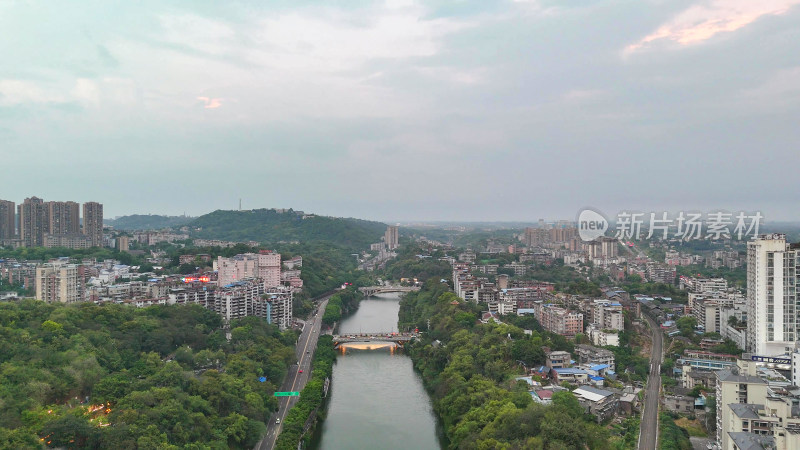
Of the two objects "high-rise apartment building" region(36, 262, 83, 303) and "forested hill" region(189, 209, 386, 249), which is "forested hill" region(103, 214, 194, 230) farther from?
"high-rise apartment building" region(36, 262, 83, 303)

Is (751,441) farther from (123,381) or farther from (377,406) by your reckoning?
(123,381)

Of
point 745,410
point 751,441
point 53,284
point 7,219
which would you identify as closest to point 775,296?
point 745,410

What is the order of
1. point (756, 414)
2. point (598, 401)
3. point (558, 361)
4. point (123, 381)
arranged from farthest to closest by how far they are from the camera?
point (558, 361), point (598, 401), point (123, 381), point (756, 414)

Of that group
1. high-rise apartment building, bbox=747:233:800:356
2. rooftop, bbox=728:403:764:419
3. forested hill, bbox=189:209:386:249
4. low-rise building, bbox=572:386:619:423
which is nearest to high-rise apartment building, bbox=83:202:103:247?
forested hill, bbox=189:209:386:249

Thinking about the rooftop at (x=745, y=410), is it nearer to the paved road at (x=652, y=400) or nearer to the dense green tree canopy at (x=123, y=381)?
the paved road at (x=652, y=400)

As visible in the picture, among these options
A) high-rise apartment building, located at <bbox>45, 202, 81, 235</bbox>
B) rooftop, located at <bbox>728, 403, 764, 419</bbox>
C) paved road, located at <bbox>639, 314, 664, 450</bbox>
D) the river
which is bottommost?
the river

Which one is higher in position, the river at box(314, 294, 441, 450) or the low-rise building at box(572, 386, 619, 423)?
the low-rise building at box(572, 386, 619, 423)

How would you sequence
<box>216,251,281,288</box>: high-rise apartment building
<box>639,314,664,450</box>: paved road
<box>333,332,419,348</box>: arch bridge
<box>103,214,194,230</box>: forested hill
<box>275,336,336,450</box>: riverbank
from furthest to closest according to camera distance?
1. <box>103,214,194,230</box>: forested hill
2. <box>216,251,281,288</box>: high-rise apartment building
3. <box>333,332,419,348</box>: arch bridge
4. <box>275,336,336,450</box>: riverbank
5. <box>639,314,664,450</box>: paved road
